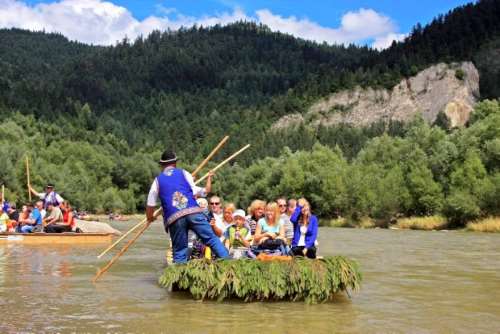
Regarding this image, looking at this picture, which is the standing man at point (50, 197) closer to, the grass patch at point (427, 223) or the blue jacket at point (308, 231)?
the blue jacket at point (308, 231)

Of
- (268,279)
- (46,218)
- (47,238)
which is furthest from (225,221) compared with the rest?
(46,218)

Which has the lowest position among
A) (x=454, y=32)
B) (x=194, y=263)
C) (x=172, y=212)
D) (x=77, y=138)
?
(x=194, y=263)

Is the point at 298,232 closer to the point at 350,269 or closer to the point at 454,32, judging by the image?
the point at 350,269

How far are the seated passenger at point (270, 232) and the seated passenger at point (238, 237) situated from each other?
1.49 feet

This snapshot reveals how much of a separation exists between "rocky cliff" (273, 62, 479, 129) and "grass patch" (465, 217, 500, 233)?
323ft

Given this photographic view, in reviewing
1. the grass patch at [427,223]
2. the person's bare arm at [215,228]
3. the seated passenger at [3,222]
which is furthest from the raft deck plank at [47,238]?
the grass patch at [427,223]

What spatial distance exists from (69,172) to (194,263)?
291 feet

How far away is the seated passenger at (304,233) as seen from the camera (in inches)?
499

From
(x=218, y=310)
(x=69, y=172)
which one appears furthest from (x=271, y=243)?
(x=69, y=172)

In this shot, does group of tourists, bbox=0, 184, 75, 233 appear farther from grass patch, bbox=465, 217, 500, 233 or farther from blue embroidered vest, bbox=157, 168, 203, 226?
grass patch, bbox=465, 217, 500, 233

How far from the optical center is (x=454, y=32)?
184250 millimetres

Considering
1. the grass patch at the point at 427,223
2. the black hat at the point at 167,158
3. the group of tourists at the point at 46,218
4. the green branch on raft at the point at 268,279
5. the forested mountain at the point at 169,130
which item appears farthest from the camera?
the forested mountain at the point at 169,130

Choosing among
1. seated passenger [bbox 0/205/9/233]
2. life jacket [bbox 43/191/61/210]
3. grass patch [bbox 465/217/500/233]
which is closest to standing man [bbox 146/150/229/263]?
life jacket [bbox 43/191/61/210]

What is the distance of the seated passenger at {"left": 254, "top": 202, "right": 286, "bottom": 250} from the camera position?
40.4 ft
